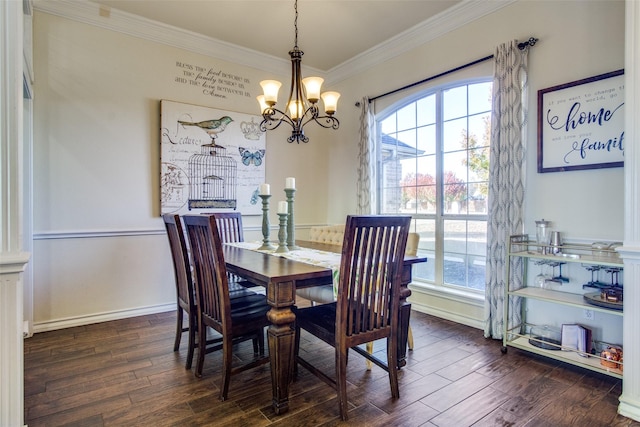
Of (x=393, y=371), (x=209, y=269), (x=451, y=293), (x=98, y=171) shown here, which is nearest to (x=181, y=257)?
(x=209, y=269)

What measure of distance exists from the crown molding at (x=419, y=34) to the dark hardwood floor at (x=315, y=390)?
2777 mm

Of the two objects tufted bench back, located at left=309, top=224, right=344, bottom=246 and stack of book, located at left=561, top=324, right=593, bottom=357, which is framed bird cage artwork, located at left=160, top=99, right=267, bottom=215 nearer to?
tufted bench back, located at left=309, top=224, right=344, bottom=246

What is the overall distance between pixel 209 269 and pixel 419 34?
308 centimetres

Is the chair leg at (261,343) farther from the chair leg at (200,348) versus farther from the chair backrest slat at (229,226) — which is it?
the chair backrest slat at (229,226)

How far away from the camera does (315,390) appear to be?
6.77 ft

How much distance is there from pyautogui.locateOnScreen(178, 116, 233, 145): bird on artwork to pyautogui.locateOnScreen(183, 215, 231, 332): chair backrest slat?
1.95 metres

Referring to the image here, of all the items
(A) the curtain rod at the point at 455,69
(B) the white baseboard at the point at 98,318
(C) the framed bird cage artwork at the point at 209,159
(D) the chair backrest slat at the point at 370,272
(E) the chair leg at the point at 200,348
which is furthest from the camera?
(C) the framed bird cage artwork at the point at 209,159

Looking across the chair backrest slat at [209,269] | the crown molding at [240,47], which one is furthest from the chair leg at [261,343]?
the crown molding at [240,47]

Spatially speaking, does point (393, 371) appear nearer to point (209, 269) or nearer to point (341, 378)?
point (341, 378)

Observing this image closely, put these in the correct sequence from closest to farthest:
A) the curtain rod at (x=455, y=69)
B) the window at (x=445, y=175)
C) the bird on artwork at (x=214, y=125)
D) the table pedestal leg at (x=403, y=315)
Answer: the table pedestal leg at (x=403, y=315), the curtain rod at (x=455, y=69), the window at (x=445, y=175), the bird on artwork at (x=214, y=125)

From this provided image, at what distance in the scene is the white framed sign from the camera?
2322 mm

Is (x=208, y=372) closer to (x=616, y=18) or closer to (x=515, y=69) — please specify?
(x=515, y=69)

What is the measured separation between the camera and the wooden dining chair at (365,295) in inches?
70.2

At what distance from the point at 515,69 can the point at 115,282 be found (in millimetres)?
3962
